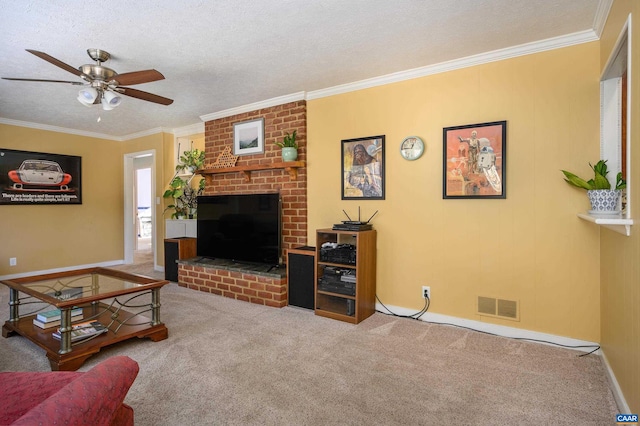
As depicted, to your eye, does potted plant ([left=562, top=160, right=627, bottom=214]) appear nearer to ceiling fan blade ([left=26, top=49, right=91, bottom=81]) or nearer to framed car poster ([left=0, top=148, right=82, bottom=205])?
ceiling fan blade ([left=26, top=49, right=91, bottom=81])

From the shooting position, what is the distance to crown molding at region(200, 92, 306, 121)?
3795mm

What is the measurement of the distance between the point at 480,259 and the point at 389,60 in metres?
1.92

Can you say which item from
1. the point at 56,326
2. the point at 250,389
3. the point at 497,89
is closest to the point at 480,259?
the point at 497,89

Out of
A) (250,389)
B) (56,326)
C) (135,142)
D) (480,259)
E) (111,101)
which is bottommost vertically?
(250,389)

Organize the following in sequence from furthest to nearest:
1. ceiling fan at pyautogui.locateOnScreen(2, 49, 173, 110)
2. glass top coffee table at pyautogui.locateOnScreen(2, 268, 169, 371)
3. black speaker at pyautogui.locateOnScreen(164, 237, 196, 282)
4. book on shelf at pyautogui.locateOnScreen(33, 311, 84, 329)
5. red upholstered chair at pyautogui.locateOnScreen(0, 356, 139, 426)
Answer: black speaker at pyautogui.locateOnScreen(164, 237, 196, 282), book on shelf at pyautogui.locateOnScreen(33, 311, 84, 329), ceiling fan at pyautogui.locateOnScreen(2, 49, 173, 110), glass top coffee table at pyautogui.locateOnScreen(2, 268, 169, 371), red upholstered chair at pyautogui.locateOnScreen(0, 356, 139, 426)

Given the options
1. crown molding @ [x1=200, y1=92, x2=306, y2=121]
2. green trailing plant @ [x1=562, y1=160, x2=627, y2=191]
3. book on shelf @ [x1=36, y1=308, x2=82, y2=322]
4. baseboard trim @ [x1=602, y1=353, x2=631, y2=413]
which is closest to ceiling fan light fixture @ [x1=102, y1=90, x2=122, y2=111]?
book on shelf @ [x1=36, y1=308, x2=82, y2=322]

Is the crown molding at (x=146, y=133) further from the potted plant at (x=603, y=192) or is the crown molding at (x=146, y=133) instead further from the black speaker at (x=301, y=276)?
the potted plant at (x=603, y=192)

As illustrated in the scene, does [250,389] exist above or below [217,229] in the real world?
below

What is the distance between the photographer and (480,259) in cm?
285

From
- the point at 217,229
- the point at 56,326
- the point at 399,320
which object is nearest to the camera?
the point at 56,326

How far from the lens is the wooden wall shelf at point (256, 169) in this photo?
3740mm

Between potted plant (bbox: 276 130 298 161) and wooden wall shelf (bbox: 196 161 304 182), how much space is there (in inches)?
2.5

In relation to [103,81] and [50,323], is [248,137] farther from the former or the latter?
[50,323]

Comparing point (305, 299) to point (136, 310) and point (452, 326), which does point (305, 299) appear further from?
Answer: point (136, 310)
